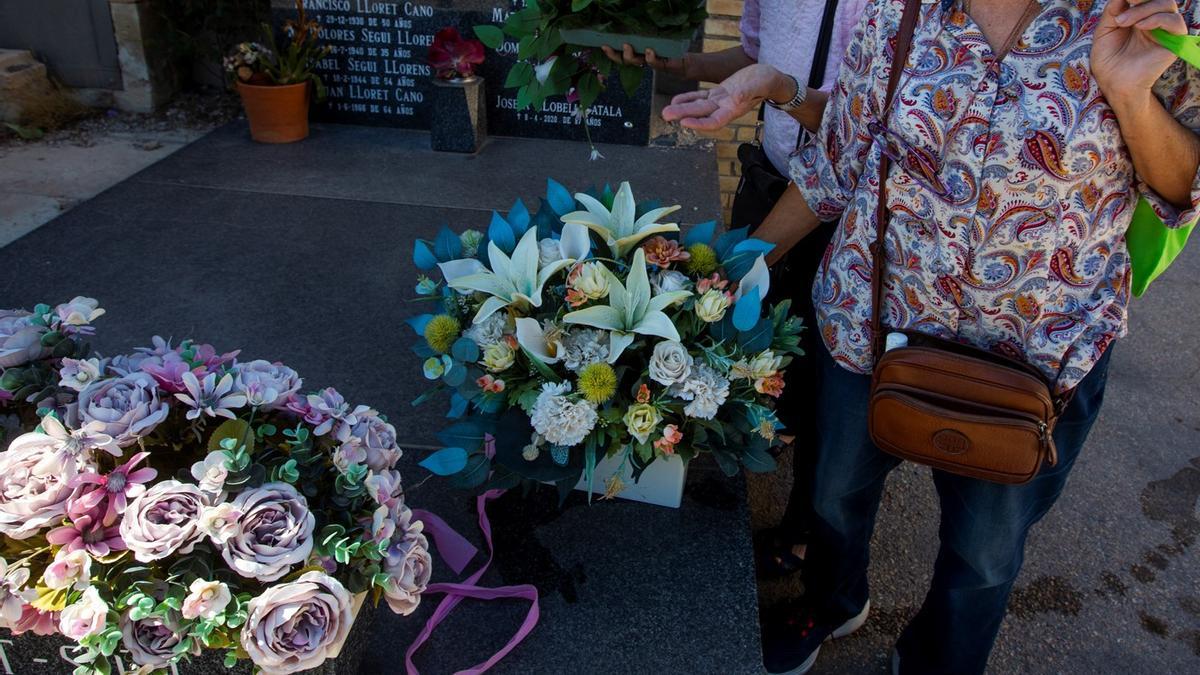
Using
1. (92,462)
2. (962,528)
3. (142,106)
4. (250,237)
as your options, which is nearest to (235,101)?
(142,106)

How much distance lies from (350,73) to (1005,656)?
4.25 metres

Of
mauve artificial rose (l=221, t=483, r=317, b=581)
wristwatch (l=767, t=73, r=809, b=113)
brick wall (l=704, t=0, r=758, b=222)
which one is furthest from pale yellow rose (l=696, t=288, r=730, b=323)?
brick wall (l=704, t=0, r=758, b=222)

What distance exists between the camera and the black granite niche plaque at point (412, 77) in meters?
4.67

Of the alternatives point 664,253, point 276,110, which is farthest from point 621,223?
point 276,110

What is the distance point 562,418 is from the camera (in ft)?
5.27

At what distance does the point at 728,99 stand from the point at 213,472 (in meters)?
1.14

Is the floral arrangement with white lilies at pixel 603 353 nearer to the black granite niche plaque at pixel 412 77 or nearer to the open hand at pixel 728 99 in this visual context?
the open hand at pixel 728 99

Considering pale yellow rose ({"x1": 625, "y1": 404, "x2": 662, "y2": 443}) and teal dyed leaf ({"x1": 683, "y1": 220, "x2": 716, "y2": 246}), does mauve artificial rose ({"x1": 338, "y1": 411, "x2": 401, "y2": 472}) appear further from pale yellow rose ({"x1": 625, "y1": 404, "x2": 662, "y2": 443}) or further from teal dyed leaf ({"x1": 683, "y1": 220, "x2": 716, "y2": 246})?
teal dyed leaf ({"x1": 683, "y1": 220, "x2": 716, "y2": 246})

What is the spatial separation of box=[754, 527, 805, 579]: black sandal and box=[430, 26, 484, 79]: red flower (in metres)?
2.97

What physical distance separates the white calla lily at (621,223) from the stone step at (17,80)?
4269mm

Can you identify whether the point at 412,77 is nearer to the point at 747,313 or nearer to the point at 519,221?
the point at 519,221

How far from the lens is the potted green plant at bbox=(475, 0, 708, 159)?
2.15 m

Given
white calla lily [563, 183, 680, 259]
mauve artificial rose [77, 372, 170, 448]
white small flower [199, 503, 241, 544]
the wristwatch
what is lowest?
white small flower [199, 503, 241, 544]

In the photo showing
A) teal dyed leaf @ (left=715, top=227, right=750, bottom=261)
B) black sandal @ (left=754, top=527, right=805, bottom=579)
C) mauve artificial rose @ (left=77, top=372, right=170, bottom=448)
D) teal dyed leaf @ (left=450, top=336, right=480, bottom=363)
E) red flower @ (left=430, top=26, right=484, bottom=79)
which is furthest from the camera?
red flower @ (left=430, top=26, right=484, bottom=79)
